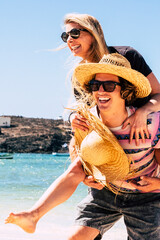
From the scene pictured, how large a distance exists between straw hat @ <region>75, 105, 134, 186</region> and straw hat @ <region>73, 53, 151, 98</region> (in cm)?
27

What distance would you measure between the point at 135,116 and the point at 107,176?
43cm

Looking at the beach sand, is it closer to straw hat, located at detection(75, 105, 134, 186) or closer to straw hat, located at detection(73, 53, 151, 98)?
straw hat, located at detection(75, 105, 134, 186)

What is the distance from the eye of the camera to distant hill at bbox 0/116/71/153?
2389 inches

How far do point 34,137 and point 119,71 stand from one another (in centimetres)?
6012

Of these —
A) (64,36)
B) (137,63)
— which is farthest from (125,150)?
(64,36)

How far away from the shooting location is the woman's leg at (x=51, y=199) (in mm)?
2254

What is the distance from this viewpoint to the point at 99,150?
246cm

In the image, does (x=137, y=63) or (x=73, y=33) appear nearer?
(x=137, y=63)

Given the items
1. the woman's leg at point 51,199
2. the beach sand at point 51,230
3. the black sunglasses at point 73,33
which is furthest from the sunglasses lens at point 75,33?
the beach sand at point 51,230

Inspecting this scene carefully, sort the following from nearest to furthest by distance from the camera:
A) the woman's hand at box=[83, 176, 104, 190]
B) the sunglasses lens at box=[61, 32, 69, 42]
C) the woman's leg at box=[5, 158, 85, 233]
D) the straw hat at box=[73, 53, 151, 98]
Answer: the woman's leg at box=[5, 158, 85, 233]
the straw hat at box=[73, 53, 151, 98]
the woman's hand at box=[83, 176, 104, 190]
the sunglasses lens at box=[61, 32, 69, 42]

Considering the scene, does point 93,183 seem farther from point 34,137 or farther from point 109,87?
point 34,137

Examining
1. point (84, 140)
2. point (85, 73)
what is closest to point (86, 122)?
point (84, 140)

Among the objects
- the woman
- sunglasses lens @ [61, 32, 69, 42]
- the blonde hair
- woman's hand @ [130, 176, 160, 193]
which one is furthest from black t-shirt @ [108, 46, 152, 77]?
woman's hand @ [130, 176, 160, 193]

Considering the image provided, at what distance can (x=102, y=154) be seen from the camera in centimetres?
248
